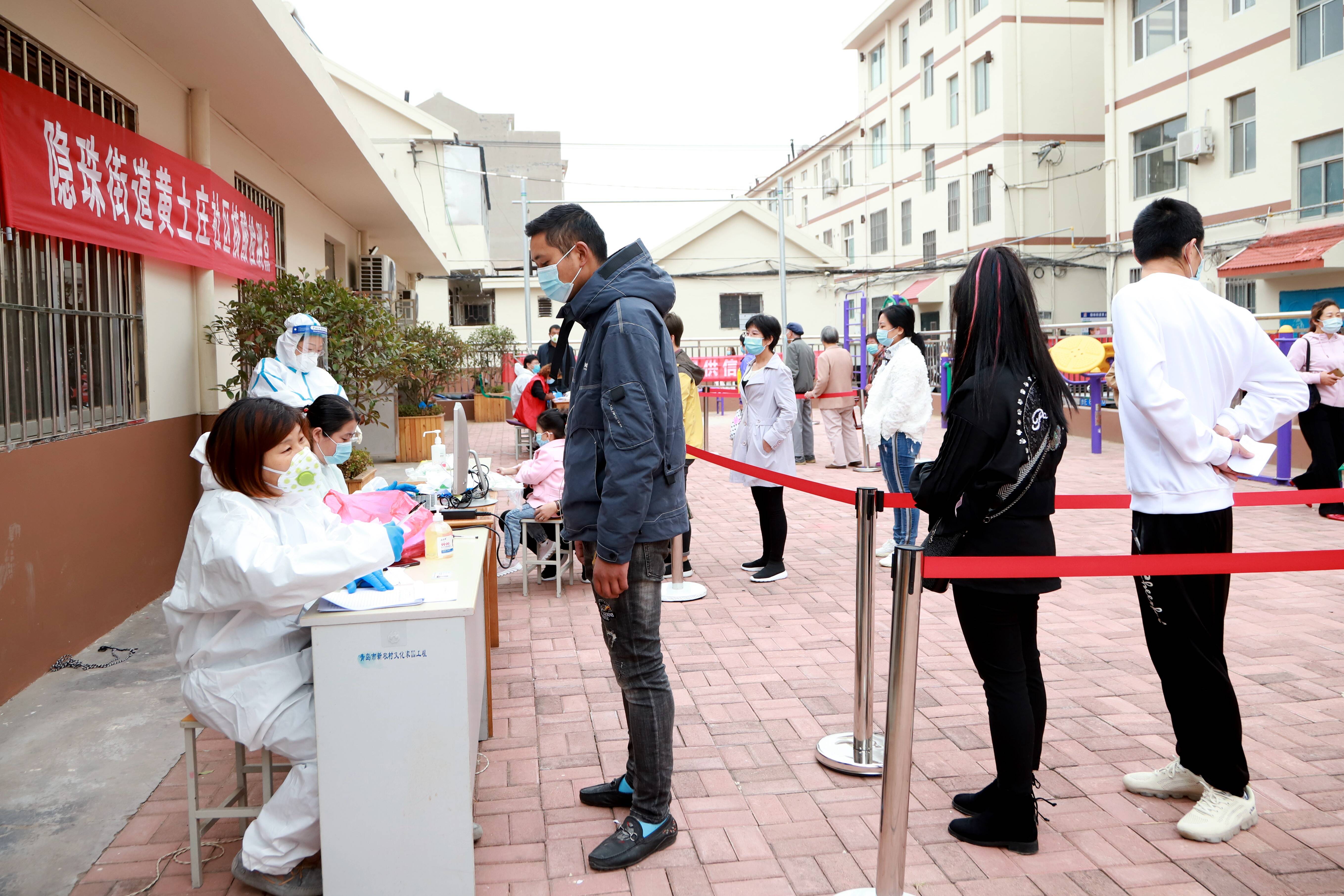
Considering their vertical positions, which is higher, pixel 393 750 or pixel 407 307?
pixel 407 307

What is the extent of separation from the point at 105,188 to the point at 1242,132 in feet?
61.9

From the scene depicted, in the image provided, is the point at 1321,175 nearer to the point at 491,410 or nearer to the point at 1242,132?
the point at 1242,132

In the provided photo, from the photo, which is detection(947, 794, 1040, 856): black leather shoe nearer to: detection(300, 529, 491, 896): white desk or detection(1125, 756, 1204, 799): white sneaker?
detection(1125, 756, 1204, 799): white sneaker

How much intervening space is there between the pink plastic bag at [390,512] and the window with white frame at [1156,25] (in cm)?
2005

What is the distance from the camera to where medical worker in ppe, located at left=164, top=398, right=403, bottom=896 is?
8.64ft

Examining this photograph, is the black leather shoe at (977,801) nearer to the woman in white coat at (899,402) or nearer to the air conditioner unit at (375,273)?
the woman in white coat at (899,402)

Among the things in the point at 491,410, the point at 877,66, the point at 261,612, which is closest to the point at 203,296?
the point at 261,612

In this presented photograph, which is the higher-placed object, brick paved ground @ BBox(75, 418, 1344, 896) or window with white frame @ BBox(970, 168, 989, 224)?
window with white frame @ BBox(970, 168, 989, 224)

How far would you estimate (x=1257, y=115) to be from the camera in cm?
1697

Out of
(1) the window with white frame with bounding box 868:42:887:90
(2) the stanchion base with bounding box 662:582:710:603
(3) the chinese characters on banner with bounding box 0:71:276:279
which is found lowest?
(2) the stanchion base with bounding box 662:582:710:603

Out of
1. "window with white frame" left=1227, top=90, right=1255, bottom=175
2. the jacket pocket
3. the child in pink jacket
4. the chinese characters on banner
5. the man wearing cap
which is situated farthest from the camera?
"window with white frame" left=1227, top=90, right=1255, bottom=175

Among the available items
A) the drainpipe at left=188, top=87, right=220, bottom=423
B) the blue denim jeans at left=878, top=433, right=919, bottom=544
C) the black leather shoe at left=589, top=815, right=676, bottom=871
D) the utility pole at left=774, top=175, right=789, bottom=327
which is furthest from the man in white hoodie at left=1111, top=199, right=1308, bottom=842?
the utility pole at left=774, top=175, right=789, bottom=327

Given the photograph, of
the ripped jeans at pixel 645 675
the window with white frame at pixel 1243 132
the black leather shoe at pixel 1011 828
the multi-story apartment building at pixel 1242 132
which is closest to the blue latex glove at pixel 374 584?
the ripped jeans at pixel 645 675

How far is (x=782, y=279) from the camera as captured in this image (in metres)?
25.9
